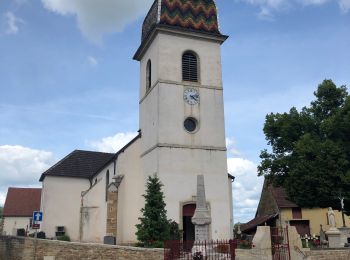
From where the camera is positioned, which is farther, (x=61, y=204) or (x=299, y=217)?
(x=299, y=217)

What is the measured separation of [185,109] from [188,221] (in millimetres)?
6323

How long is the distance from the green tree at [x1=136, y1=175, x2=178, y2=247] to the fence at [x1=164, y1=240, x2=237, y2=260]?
3.28m

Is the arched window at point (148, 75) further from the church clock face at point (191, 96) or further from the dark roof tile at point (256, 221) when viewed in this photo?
the dark roof tile at point (256, 221)

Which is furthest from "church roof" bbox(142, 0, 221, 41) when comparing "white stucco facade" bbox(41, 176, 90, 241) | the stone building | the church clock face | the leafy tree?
the stone building

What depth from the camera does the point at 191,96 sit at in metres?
24.0

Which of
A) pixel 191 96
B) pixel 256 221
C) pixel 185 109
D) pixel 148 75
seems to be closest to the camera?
pixel 185 109

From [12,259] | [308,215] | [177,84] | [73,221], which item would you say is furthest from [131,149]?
[308,215]

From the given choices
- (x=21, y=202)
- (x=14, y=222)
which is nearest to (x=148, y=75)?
(x=14, y=222)

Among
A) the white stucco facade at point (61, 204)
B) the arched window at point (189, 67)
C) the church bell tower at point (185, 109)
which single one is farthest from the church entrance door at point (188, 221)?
the white stucco facade at point (61, 204)

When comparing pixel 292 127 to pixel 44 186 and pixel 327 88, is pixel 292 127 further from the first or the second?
pixel 44 186

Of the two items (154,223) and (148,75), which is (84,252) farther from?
(148,75)

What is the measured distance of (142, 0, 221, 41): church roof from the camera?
24797 mm

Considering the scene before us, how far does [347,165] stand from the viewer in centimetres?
2200

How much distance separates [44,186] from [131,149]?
11.9 metres
